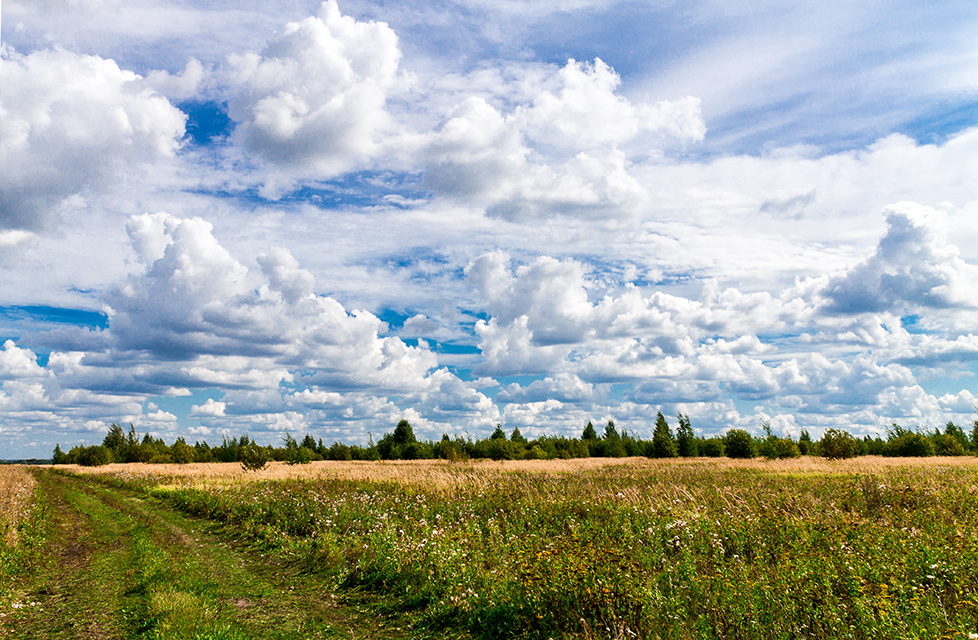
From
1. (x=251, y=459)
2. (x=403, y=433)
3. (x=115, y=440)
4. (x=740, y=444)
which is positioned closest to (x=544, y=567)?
(x=251, y=459)

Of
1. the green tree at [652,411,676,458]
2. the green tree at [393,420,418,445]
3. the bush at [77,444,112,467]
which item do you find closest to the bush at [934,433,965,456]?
the green tree at [652,411,676,458]

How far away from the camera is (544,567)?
8008mm

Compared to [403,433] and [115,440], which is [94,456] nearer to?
[115,440]

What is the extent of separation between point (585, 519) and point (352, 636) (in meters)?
7.41

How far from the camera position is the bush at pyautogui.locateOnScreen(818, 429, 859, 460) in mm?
42188

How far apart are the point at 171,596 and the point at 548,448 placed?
66.8 m

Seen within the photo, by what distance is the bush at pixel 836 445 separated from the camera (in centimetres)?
4219

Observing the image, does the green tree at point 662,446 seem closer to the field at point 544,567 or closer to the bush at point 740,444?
the bush at point 740,444

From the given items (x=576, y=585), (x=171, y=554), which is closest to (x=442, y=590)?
(x=576, y=585)

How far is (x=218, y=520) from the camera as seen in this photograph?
18.1 m

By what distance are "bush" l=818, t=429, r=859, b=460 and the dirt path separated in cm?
4442

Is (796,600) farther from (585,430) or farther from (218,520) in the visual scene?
(585,430)

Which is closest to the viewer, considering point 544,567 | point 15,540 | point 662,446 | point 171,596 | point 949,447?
point 544,567

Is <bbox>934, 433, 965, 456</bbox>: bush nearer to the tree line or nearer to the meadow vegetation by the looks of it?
the tree line
